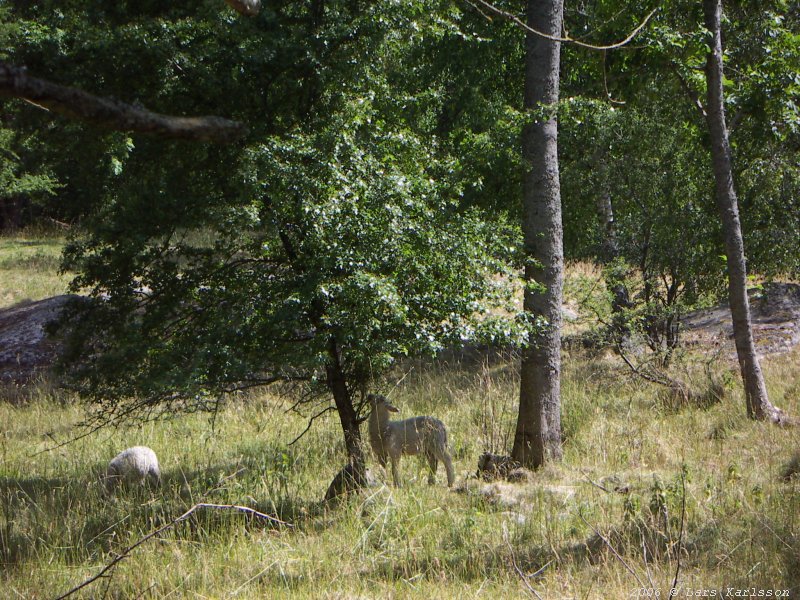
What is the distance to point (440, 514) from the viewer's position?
7.00m

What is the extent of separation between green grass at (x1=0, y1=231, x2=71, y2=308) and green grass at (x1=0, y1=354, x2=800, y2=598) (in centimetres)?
1165

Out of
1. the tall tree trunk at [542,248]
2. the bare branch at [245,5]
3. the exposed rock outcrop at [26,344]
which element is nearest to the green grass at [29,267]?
the exposed rock outcrop at [26,344]

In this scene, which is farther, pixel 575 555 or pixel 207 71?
pixel 207 71

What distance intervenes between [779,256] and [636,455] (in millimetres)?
6235

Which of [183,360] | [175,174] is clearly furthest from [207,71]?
[183,360]

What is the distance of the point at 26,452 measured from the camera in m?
10.5

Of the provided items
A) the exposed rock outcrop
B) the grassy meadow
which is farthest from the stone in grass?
the exposed rock outcrop

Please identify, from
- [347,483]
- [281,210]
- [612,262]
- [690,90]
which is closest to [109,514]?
[347,483]

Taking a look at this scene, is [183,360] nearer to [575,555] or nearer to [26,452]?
[575,555]

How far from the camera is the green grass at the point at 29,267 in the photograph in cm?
2192

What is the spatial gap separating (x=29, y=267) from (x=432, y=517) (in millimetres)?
21973

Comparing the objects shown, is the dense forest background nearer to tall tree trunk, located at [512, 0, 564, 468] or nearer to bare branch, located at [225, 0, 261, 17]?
tall tree trunk, located at [512, 0, 564, 468]

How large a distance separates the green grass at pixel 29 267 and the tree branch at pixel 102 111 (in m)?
16.9

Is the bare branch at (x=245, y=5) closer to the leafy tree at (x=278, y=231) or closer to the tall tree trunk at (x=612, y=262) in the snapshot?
the leafy tree at (x=278, y=231)
